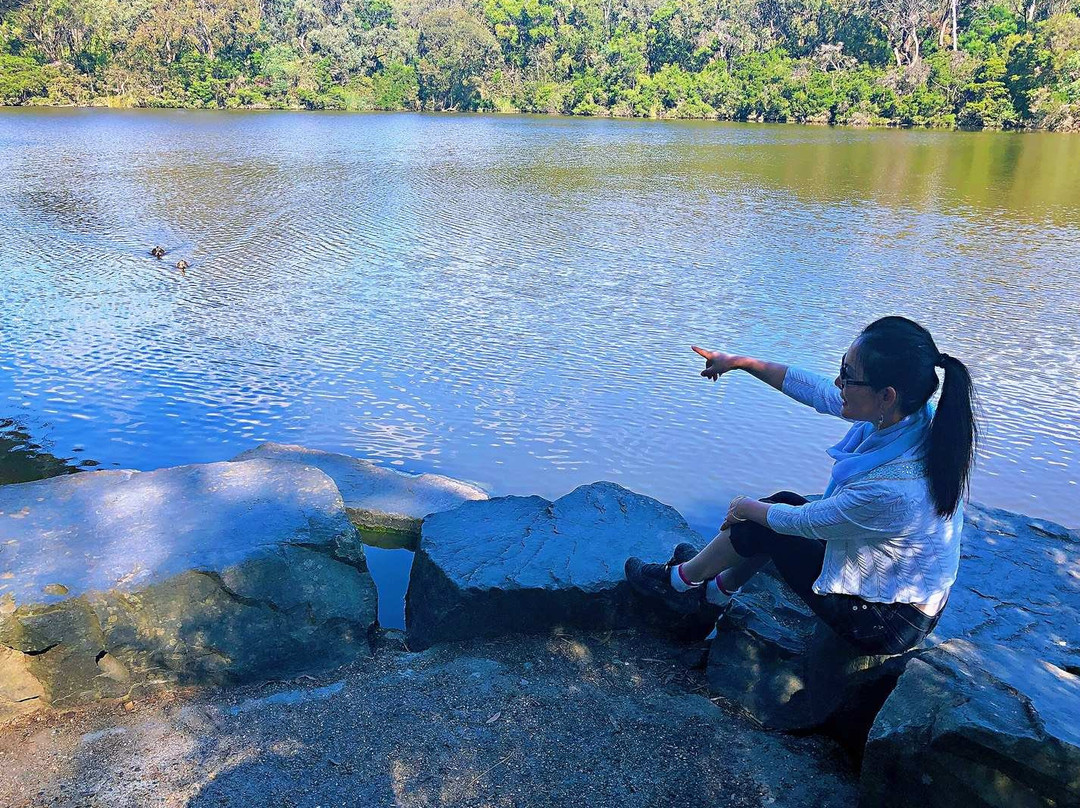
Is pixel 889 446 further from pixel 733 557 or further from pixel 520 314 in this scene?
pixel 520 314

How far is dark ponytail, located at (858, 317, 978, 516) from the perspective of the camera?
2.56 metres

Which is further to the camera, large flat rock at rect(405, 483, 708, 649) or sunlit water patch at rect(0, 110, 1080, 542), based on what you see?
sunlit water patch at rect(0, 110, 1080, 542)

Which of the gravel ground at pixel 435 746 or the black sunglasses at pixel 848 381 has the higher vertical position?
the black sunglasses at pixel 848 381

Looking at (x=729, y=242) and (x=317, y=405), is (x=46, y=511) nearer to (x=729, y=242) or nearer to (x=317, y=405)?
(x=317, y=405)

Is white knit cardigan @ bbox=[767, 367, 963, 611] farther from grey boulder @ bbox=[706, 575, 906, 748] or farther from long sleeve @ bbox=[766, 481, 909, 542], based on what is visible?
grey boulder @ bbox=[706, 575, 906, 748]

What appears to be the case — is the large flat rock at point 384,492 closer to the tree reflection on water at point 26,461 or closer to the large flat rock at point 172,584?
the large flat rock at point 172,584

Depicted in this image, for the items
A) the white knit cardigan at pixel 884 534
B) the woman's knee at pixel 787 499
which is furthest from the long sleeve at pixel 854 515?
the woman's knee at pixel 787 499

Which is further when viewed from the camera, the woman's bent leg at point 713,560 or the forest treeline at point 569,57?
the forest treeline at point 569,57

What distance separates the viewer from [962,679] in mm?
2420

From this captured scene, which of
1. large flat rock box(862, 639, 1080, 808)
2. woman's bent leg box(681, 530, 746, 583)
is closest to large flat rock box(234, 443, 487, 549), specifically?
woman's bent leg box(681, 530, 746, 583)

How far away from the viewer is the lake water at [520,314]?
6301 mm

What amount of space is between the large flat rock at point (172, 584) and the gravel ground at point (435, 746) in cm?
13

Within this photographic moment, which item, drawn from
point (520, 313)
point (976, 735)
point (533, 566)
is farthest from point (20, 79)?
point (976, 735)

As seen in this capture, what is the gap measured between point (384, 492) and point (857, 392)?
3098 millimetres
